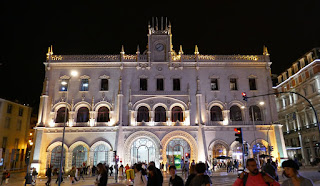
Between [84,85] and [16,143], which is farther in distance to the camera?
[16,143]

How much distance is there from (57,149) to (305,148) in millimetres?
38942

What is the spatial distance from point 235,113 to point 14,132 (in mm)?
38550

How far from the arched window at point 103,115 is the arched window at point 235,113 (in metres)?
16.6

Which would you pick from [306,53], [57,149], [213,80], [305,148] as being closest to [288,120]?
[305,148]

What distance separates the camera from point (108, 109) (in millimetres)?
33219

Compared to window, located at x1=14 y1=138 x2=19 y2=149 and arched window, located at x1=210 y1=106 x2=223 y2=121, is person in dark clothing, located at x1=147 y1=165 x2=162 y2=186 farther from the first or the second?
window, located at x1=14 y1=138 x2=19 y2=149

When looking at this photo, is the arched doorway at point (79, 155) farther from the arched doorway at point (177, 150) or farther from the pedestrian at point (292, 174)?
the pedestrian at point (292, 174)

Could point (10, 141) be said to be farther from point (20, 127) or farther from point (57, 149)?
point (57, 149)

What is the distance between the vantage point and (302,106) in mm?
43344

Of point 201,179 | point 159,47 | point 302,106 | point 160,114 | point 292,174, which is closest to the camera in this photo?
point 292,174

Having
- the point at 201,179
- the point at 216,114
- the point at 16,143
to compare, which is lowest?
the point at 201,179

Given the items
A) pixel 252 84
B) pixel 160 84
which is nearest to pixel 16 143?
pixel 160 84

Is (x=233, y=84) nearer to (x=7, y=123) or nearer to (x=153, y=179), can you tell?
(x=153, y=179)

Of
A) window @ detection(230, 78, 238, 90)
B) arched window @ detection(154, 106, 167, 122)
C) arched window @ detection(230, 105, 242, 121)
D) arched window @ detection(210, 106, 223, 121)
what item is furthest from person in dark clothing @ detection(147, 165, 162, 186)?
window @ detection(230, 78, 238, 90)
